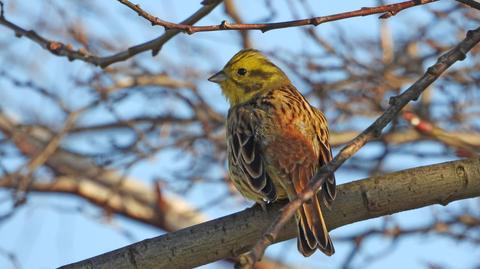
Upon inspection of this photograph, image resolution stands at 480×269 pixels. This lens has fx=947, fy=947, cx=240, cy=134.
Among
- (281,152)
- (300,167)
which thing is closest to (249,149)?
(281,152)

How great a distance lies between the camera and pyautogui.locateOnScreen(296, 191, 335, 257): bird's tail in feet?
14.8

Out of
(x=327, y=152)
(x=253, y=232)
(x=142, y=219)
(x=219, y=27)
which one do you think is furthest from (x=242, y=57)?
(x=142, y=219)

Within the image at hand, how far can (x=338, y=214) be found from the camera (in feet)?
14.8

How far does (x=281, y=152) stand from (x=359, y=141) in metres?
1.74

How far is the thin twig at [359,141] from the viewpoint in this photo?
115 inches

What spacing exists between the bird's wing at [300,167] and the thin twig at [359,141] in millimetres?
964

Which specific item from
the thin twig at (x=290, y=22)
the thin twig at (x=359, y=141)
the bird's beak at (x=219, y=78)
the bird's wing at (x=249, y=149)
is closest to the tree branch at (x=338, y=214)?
the bird's wing at (x=249, y=149)

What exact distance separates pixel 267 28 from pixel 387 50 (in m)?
5.21

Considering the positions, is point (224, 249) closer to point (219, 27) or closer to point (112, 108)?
point (219, 27)

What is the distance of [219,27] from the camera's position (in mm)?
3709

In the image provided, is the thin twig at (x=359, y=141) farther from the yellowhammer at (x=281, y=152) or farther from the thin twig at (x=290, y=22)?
the yellowhammer at (x=281, y=152)

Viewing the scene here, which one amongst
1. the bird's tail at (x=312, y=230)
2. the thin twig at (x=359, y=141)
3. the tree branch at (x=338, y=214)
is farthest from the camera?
the bird's tail at (x=312, y=230)

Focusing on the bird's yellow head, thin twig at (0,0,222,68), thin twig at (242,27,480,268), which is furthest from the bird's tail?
the bird's yellow head

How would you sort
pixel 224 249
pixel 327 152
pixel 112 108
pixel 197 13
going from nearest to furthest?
pixel 224 249, pixel 197 13, pixel 327 152, pixel 112 108
